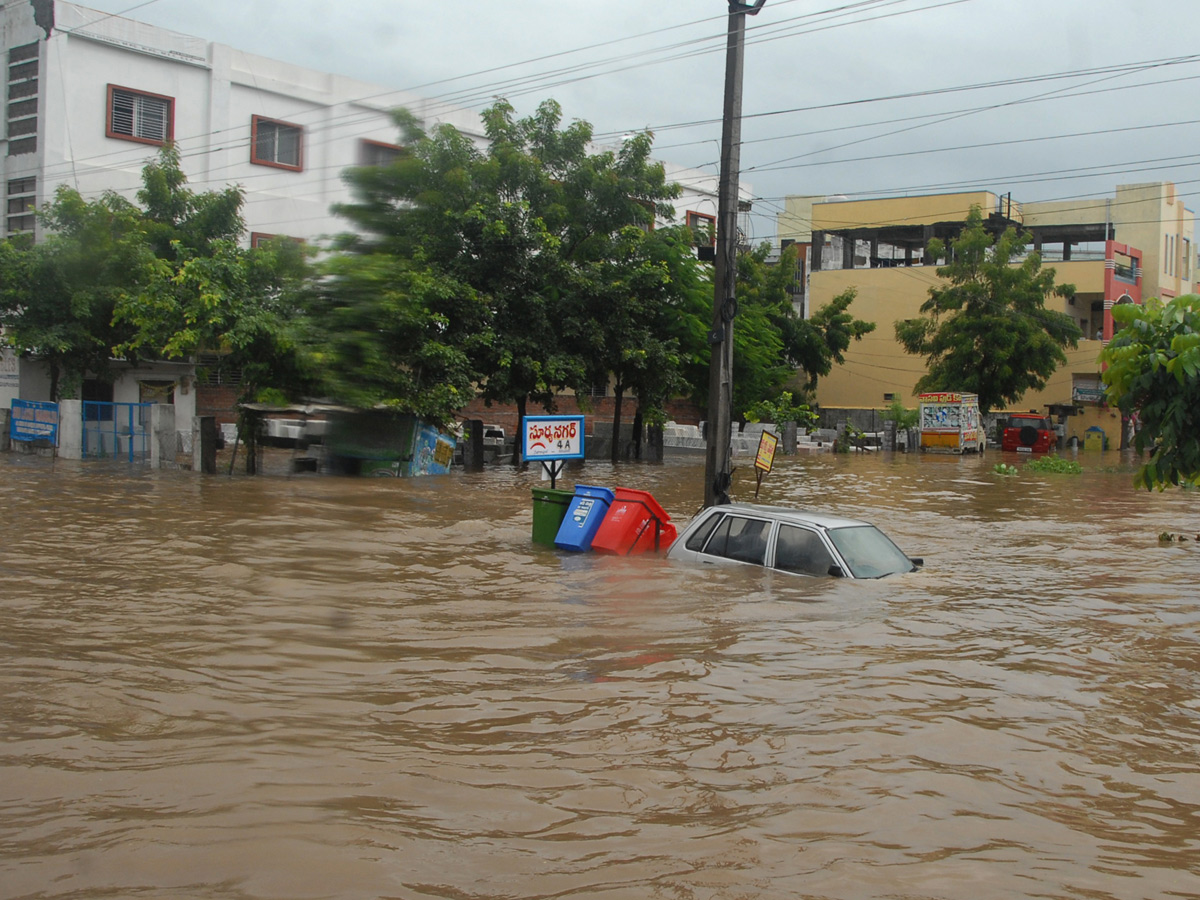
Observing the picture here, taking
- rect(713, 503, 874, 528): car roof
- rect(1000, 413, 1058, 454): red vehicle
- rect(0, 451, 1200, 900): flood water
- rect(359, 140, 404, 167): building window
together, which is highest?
rect(359, 140, 404, 167): building window

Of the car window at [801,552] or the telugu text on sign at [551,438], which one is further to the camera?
the telugu text on sign at [551,438]

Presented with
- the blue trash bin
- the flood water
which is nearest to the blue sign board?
the flood water

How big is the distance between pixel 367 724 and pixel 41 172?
2683 cm

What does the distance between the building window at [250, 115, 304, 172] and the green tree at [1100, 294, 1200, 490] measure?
6977 millimetres

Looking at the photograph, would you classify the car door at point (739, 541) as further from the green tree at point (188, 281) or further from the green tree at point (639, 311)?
the green tree at point (639, 311)

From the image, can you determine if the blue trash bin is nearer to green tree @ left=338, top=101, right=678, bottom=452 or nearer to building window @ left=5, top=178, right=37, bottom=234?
green tree @ left=338, top=101, right=678, bottom=452

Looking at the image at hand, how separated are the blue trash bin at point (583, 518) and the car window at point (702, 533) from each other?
185 centimetres

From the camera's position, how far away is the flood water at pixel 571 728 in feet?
16.0

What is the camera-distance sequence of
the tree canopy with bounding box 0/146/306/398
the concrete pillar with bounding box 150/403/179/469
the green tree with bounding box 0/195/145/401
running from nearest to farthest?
the tree canopy with bounding box 0/146/306/398 → the green tree with bounding box 0/195/145/401 → the concrete pillar with bounding box 150/403/179/469

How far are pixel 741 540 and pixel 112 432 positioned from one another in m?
21.9

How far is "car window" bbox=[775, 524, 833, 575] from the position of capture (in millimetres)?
11180

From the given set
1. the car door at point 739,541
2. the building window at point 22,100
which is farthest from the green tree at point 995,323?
the car door at point 739,541

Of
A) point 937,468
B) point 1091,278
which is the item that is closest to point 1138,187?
point 1091,278

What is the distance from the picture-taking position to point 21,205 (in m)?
29.8
